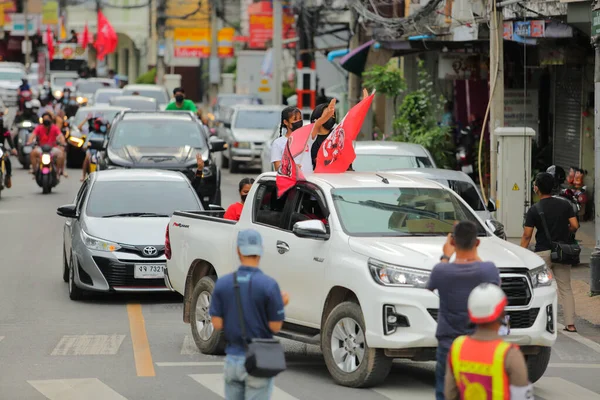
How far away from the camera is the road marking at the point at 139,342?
36.4 feet

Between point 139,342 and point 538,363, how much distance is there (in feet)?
13.0

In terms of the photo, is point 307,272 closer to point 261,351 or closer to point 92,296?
point 261,351

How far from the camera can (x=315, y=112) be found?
1401 centimetres

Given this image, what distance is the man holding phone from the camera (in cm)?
809

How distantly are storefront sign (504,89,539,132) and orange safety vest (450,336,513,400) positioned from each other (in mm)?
20916

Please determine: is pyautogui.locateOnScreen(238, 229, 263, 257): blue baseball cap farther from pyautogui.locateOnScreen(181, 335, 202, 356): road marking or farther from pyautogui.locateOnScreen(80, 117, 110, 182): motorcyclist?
pyautogui.locateOnScreen(80, 117, 110, 182): motorcyclist

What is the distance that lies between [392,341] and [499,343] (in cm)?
347

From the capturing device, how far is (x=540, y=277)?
394 inches

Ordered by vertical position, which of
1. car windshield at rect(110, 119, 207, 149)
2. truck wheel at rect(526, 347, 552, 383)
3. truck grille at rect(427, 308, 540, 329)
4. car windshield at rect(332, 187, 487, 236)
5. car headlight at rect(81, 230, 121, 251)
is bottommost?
truck wheel at rect(526, 347, 552, 383)

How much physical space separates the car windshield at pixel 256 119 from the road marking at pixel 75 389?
26212 millimetres

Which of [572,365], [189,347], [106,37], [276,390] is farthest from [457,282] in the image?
[106,37]

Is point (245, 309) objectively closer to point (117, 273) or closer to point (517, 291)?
point (517, 291)

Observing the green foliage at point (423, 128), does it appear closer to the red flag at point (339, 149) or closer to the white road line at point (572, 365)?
the red flag at point (339, 149)

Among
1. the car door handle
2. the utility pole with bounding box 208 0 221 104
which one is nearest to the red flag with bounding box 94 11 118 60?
the utility pole with bounding box 208 0 221 104
